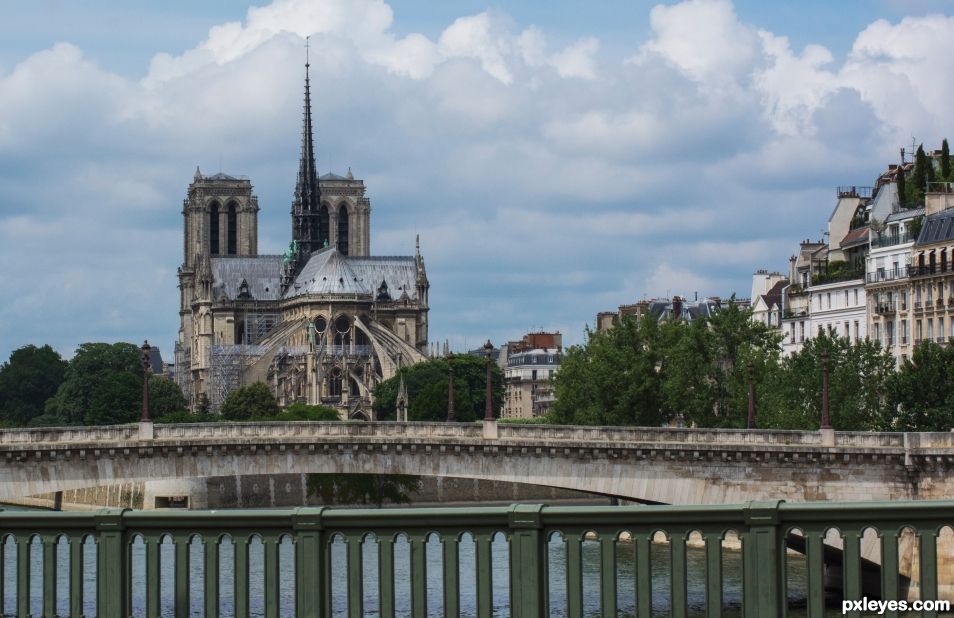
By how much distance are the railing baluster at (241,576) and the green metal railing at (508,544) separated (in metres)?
0.01

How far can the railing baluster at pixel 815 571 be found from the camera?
13696 millimetres

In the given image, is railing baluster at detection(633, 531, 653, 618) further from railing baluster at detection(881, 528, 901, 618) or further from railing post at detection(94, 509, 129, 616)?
railing post at detection(94, 509, 129, 616)

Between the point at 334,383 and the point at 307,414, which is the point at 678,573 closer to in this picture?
the point at 307,414

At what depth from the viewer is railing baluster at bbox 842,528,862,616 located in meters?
13.6

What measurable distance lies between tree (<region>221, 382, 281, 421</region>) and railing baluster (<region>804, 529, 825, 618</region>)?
123564 millimetres

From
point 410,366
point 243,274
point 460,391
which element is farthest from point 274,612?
point 243,274

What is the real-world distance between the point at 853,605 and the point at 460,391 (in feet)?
415

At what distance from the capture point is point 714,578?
46.1 feet

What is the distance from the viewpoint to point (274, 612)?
14.2 meters

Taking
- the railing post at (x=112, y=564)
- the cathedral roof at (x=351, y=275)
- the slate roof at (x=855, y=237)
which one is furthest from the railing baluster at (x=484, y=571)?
the cathedral roof at (x=351, y=275)

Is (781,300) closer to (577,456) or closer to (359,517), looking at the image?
(577,456)

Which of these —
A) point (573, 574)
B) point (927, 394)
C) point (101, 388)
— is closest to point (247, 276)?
point (101, 388)

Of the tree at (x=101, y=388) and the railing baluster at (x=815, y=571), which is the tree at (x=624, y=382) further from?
the railing baluster at (x=815, y=571)

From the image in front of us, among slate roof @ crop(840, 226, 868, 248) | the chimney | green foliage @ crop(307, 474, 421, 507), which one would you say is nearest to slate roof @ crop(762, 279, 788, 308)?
slate roof @ crop(840, 226, 868, 248)
